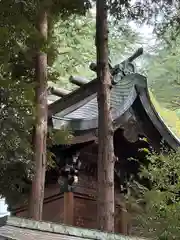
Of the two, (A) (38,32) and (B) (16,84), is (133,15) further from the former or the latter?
A: (B) (16,84)

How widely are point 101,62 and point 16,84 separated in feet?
3.65

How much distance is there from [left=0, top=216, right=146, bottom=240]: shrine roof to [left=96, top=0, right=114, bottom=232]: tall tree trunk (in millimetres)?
1159

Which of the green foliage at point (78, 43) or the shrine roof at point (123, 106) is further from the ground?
the green foliage at point (78, 43)

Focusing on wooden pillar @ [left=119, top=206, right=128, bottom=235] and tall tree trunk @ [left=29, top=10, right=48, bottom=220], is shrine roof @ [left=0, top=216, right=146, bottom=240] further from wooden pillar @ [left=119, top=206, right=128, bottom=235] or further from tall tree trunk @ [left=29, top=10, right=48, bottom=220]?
wooden pillar @ [left=119, top=206, right=128, bottom=235]

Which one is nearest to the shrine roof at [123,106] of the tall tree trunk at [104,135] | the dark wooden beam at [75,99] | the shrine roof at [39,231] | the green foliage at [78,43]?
the dark wooden beam at [75,99]

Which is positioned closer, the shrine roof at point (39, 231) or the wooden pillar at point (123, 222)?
the shrine roof at point (39, 231)

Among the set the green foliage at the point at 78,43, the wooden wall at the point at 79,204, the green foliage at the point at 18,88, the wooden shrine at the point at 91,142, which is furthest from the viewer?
the green foliage at the point at 78,43

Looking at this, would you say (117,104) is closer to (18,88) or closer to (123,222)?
(123,222)

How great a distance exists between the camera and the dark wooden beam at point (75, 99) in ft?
18.7

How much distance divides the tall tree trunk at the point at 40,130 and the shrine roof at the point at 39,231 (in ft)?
4.31

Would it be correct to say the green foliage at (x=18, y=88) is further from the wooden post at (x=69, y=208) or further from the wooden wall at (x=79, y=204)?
the wooden wall at (x=79, y=204)

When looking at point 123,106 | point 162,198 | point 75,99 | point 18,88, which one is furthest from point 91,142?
point 18,88

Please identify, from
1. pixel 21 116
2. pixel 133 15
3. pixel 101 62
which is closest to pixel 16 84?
pixel 21 116

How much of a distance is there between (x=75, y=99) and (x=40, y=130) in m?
1.61
